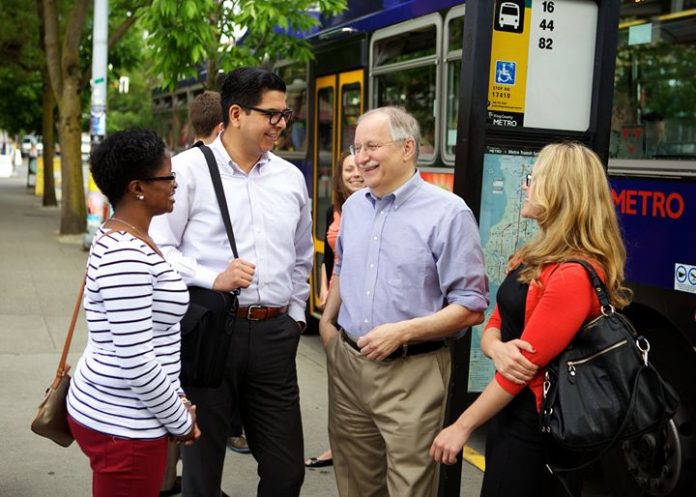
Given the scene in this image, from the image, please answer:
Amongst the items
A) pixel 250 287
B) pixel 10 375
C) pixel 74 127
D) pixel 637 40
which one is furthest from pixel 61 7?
pixel 250 287

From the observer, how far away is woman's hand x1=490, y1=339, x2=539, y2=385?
290 centimetres

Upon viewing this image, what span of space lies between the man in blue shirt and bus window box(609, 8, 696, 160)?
212cm

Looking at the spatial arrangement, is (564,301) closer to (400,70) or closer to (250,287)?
(250,287)

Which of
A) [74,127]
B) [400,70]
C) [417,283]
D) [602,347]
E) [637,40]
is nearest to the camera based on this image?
[602,347]

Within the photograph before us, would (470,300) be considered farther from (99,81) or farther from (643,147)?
(99,81)

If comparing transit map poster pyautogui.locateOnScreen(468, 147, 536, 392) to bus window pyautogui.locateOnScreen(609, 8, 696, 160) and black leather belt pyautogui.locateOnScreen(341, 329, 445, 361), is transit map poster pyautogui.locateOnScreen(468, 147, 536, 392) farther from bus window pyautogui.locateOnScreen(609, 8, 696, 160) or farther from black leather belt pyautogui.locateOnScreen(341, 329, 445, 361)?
bus window pyautogui.locateOnScreen(609, 8, 696, 160)

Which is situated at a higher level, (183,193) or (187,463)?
(183,193)

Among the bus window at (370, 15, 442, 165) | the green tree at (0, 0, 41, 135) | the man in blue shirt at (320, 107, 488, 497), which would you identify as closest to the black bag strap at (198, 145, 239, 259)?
the man in blue shirt at (320, 107, 488, 497)

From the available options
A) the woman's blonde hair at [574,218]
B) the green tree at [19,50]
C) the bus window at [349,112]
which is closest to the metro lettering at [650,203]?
the woman's blonde hair at [574,218]

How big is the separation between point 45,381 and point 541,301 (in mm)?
5247

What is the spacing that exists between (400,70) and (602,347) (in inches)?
193

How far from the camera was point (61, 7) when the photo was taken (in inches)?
847

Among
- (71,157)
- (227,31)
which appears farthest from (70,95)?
(227,31)

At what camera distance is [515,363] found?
293 cm
